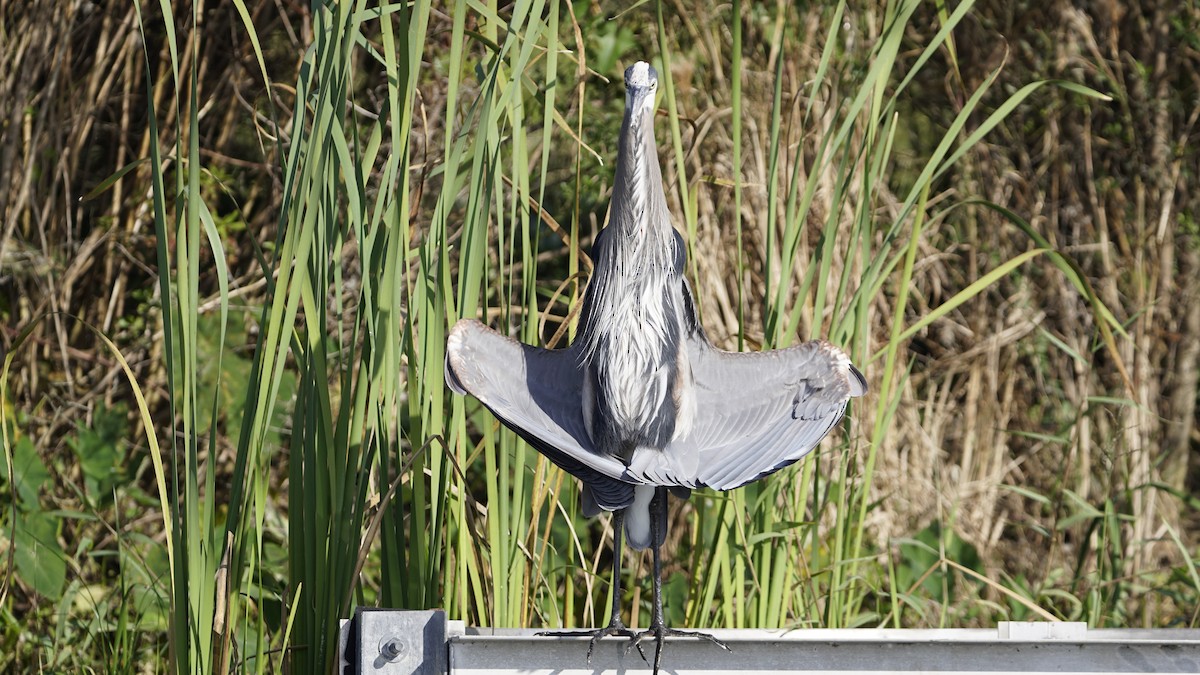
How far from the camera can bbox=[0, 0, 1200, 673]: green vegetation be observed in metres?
1.47

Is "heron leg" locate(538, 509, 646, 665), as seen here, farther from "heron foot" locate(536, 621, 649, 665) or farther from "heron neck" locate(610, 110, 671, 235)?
"heron neck" locate(610, 110, 671, 235)

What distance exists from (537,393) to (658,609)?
0.28 meters

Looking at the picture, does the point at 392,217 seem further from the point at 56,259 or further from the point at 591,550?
the point at 56,259

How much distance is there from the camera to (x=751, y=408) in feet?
4.88

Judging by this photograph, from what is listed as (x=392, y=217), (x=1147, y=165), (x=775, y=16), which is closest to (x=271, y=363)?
(x=392, y=217)

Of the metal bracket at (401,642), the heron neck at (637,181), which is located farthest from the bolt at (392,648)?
the heron neck at (637,181)

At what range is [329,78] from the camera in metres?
1.39

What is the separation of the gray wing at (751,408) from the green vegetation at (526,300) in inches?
7.9

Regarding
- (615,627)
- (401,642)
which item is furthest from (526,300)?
(401,642)

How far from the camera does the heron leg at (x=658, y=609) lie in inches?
49.5

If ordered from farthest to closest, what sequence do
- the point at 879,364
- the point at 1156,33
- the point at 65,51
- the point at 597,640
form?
1. the point at 1156,33
2. the point at 879,364
3. the point at 65,51
4. the point at 597,640

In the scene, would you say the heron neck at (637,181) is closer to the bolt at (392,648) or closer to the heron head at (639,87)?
the heron head at (639,87)

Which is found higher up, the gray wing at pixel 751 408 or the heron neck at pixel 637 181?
the heron neck at pixel 637 181

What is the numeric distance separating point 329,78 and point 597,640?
66cm
